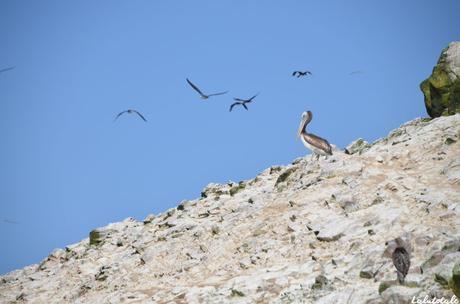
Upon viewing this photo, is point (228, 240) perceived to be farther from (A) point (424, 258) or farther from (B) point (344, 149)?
(B) point (344, 149)

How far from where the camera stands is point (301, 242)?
17.4 metres

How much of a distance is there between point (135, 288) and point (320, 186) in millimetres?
8312

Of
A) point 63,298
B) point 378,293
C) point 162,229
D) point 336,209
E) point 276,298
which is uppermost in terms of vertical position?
point 162,229

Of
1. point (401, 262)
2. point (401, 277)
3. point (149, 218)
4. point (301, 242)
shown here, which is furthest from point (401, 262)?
point (149, 218)

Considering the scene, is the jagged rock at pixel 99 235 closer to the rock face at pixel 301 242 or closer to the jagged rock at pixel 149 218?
the rock face at pixel 301 242

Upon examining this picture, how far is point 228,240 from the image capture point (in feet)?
65.7

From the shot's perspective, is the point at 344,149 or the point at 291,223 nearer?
the point at 291,223

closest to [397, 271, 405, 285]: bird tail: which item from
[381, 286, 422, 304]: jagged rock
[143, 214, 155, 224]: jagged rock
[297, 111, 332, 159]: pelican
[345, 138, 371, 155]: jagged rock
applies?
[381, 286, 422, 304]: jagged rock

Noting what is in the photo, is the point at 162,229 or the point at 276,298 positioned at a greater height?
the point at 162,229

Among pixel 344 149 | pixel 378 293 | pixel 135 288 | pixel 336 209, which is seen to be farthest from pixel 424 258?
pixel 344 149

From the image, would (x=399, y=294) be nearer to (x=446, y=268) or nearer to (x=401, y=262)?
(x=401, y=262)

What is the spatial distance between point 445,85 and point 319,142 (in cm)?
735

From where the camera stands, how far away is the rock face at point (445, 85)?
2489cm

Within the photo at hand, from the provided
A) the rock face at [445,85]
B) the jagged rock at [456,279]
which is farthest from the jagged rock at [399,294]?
the rock face at [445,85]
